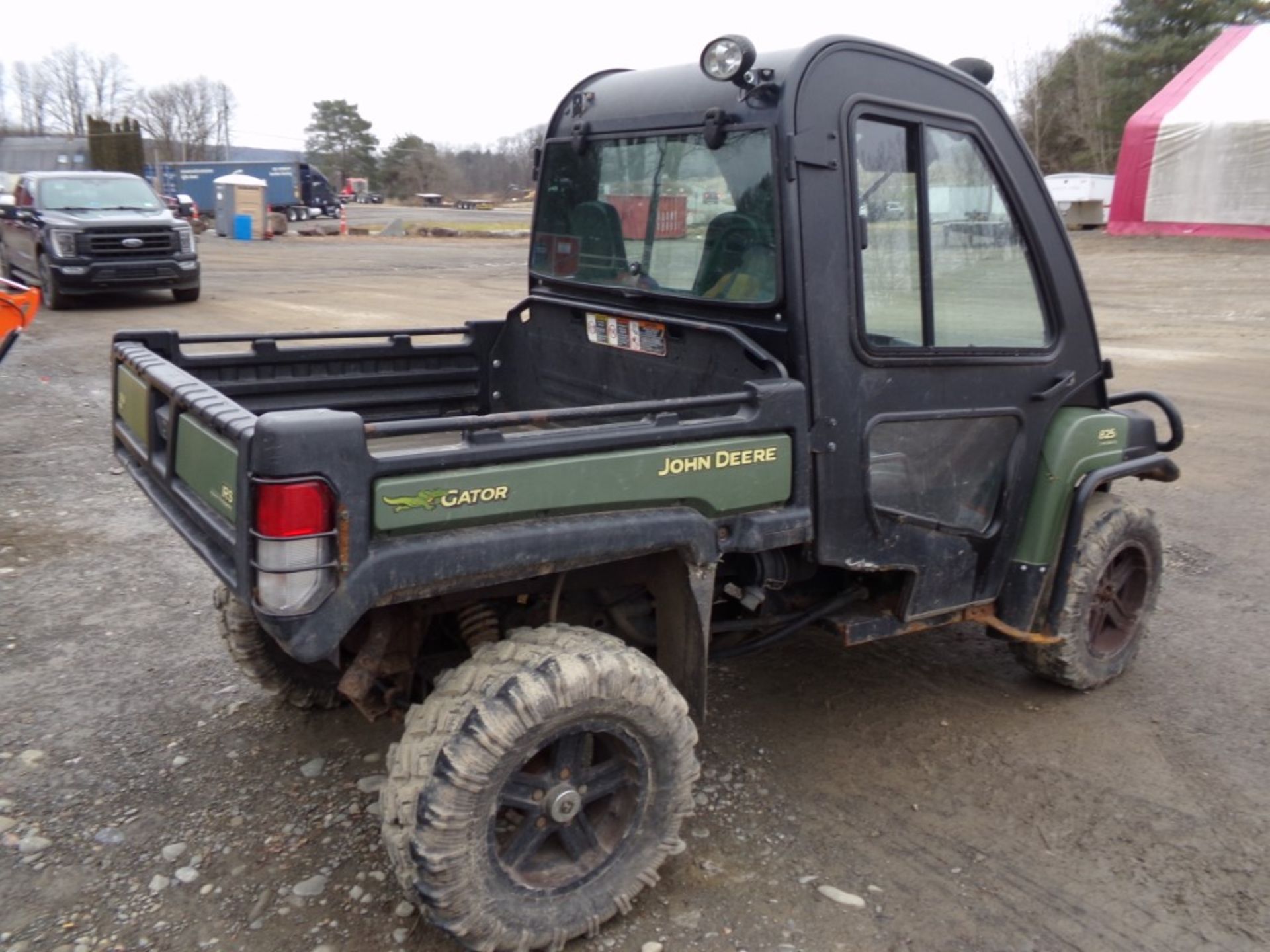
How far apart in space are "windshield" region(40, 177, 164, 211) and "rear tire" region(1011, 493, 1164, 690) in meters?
15.4

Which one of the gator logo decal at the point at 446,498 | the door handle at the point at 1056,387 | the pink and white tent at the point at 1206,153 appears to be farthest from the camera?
the pink and white tent at the point at 1206,153

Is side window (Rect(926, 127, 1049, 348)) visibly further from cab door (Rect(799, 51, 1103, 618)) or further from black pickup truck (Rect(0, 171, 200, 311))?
black pickup truck (Rect(0, 171, 200, 311))

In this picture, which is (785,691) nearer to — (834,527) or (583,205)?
(834,527)

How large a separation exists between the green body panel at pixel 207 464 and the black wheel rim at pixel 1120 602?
3143 millimetres

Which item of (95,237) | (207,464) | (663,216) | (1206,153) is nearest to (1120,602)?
(663,216)

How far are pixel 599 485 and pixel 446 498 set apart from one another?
0.41 metres

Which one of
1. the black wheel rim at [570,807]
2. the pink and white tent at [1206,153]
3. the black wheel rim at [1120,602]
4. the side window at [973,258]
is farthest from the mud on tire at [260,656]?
the pink and white tent at [1206,153]

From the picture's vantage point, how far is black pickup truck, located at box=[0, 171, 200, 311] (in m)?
15.2

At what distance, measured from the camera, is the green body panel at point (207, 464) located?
2.78m

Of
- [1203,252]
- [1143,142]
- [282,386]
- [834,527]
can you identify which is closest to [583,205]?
[282,386]

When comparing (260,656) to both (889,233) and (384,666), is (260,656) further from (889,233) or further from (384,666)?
(889,233)

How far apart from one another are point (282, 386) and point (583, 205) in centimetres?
131

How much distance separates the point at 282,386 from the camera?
13.9 feet

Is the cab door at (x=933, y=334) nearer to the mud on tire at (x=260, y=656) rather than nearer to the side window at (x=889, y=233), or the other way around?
the side window at (x=889, y=233)
